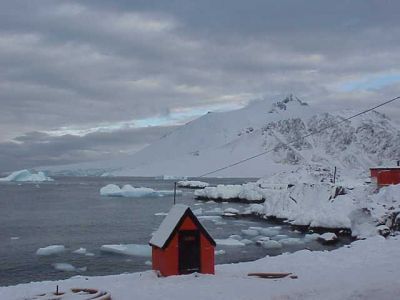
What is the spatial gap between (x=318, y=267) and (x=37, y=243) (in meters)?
25.7

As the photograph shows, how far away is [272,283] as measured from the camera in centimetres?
1642

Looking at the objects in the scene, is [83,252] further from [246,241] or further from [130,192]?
[130,192]

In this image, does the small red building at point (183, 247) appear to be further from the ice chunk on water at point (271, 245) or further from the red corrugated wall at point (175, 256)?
the ice chunk on water at point (271, 245)

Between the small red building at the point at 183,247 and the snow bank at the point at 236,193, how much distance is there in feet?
222

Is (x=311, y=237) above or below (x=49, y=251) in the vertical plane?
below

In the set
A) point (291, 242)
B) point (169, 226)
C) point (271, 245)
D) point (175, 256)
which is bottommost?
point (291, 242)

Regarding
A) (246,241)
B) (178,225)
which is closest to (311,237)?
(246,241)

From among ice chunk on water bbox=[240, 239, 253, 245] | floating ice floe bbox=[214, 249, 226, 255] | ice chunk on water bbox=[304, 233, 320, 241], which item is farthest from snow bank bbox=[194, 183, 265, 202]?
floating ice floe bbox=[214, 249, 226, 255]

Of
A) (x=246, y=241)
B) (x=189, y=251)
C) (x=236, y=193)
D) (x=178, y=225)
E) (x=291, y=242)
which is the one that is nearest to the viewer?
(x=178, y=225)

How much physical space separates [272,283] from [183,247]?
3.46m

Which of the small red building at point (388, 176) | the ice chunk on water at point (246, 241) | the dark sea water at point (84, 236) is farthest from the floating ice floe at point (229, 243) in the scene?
the small red building at point (388, 176)

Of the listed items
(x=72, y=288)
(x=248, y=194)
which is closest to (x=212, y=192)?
(x=248, y=194)

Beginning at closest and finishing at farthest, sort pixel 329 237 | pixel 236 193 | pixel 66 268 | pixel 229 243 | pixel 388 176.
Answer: pixel 66 268
pixel 229 243
pixel 329 237
pixel 388 176
pixel 236 193

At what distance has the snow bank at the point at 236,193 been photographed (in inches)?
3374
